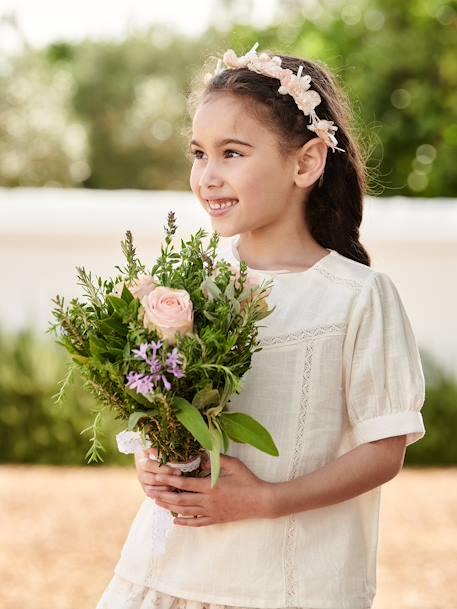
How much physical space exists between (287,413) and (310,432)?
0.07 m

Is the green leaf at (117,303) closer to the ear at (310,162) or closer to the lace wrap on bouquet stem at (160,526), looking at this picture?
the lace wrap on bouquet stem at (160,526)

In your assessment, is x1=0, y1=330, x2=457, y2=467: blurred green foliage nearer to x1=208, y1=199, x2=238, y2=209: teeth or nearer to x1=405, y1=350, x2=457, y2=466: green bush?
x1=405, y1=350, x2=457, y2=466: green bush

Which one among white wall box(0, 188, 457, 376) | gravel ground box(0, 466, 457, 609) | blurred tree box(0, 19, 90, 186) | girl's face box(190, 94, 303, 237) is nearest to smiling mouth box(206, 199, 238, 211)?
girl's face box(190, 94, 303, 237)

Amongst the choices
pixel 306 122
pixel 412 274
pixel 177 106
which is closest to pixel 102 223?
pixel 412 274

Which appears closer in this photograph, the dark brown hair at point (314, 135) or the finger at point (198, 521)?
the finger at point (198, 521)

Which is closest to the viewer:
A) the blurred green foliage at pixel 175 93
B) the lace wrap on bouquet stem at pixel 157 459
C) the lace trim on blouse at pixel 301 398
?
the lace wrap on bouquet stem at pixel 157 459

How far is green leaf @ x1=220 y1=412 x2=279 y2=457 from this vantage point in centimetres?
221

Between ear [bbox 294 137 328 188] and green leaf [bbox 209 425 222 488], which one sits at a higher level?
ear [bbox 294 137 328 188]

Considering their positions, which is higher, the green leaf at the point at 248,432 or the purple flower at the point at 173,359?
the purple flower at the point at 173,359

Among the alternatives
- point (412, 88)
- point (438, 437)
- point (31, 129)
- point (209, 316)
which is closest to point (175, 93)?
point (31, 129)

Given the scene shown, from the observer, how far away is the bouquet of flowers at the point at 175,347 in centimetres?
213

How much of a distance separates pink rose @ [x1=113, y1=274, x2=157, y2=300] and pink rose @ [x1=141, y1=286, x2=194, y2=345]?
0.04 meters

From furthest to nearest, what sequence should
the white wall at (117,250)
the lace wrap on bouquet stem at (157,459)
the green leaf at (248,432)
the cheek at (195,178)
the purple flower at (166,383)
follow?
the white wall at (117,250), the cheek at (195,178), the lace wrap on bouquet stem at (157,459), the green leaf at (248,432), the purple flower at (166,383)

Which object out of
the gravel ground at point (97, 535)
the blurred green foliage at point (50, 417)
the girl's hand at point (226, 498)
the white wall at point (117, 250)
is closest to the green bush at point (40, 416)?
the blurred green foliage at point (50, 417)
